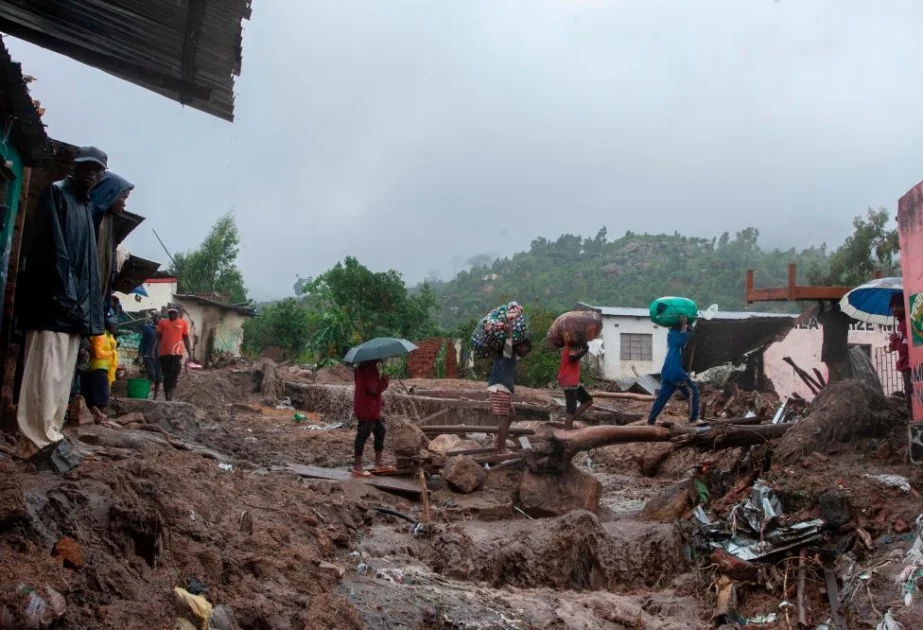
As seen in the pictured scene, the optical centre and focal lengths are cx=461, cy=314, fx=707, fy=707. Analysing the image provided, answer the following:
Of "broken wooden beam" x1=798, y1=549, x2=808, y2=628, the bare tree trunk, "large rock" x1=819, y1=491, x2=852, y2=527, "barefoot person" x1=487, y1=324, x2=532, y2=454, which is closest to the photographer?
"broken wooden beam" x1=798, y1=549, x2=808, y2=628

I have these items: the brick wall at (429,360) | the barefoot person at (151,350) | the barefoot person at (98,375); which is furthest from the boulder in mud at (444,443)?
the brick wall at (429,360)

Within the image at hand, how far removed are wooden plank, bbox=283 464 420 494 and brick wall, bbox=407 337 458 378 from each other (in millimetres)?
18864

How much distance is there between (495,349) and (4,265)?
17.8 ft

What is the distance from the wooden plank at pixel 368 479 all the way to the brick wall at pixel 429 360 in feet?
61.9

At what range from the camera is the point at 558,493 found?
859 cm

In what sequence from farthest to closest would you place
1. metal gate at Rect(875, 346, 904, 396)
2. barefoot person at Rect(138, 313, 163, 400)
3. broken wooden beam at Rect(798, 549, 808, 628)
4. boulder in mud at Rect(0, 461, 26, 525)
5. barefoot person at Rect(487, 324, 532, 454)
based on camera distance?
metal gate at Rect(875, 346, 904, 396), barefoot person at Rect(138, 313, 163, 400), barefoot person at Rect(487, 324, 532, 454), broken wooden beam at Rect(798, 549, 808, 628), boulder in mud at Rect(0, 461, 26, 525)

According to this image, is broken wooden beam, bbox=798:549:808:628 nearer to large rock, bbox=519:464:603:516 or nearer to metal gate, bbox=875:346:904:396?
large rock, bbox=519:464:603:516

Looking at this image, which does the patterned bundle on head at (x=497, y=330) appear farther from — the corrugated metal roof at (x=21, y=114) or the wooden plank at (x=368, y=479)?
the corrugated metal roof at (x=21, y=114)

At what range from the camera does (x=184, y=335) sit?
42.8 feet

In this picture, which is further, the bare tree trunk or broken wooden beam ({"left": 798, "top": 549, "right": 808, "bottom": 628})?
the bare tree trunk

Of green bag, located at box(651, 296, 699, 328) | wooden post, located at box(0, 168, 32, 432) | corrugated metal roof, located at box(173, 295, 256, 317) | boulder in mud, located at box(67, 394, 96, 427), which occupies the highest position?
corrugated metal roof, located at box(173, 295, 256, 317)

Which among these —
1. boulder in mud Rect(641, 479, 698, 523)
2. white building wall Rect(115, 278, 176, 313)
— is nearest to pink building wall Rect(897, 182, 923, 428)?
boulder in mud Rect(641, 479, 698, 523)

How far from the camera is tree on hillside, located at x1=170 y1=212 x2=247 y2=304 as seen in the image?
43.1m

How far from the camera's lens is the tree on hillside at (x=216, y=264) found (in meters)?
43.1
